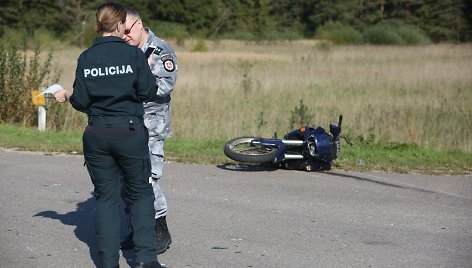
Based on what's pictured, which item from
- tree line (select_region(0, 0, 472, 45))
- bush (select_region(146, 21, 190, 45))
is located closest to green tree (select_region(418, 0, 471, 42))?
tree line (select_region(0, 0, 472, 45))

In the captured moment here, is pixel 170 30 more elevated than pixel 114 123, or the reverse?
pixel 170 30

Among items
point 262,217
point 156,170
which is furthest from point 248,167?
point 156,170

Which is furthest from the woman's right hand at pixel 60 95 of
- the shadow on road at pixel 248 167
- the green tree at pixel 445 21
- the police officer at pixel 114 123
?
the green tree at pixel 445 21

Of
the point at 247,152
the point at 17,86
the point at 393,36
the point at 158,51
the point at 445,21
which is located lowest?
the point at 247,152

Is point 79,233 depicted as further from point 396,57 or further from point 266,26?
point 266,26

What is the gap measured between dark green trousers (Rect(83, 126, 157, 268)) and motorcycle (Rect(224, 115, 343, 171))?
4.56 metres

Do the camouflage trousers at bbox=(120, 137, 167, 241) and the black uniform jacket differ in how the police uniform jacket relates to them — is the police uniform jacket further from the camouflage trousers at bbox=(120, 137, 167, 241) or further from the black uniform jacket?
the black uniform jacket

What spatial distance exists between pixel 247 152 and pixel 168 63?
15.1 ft

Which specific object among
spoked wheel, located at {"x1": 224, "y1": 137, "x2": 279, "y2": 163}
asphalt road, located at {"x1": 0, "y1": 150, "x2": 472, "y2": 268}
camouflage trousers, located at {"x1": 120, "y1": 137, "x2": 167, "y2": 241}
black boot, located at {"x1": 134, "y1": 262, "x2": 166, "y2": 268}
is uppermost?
camouflage trousers, located at {"x1": 120, "y1": 137, "x2": 167, "y2": 241}

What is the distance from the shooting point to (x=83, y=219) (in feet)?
26.1

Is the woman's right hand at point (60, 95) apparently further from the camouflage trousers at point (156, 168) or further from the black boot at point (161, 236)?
the black boot at point (161, 236)

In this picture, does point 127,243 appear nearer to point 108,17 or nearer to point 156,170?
point 156,170

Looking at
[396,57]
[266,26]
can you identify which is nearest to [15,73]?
[396,57]

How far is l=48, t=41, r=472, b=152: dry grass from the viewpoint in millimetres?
15000
